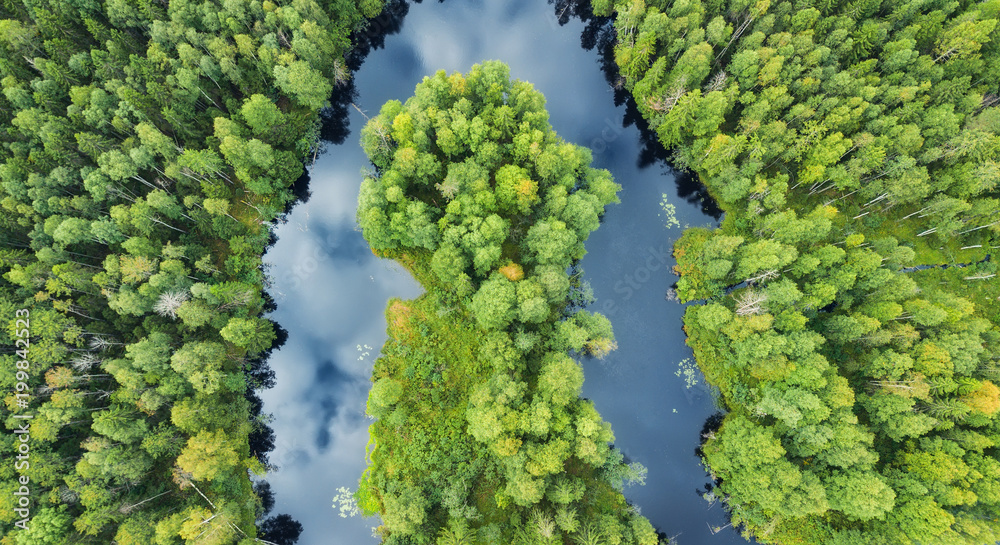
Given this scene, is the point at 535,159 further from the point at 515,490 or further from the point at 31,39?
the point at 31,39

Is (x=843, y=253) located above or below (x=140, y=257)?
below

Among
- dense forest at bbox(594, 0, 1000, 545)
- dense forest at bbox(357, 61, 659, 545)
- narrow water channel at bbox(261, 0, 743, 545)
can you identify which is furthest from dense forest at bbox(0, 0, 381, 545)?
dense forest at bbox(594, 0, 1000, 545)

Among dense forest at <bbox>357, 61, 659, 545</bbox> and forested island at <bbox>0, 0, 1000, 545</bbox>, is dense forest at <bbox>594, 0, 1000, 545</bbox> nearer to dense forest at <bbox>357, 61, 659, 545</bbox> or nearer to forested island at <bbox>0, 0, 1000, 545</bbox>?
forested island at <bbox>0, 0, 1000, 545</bbox>

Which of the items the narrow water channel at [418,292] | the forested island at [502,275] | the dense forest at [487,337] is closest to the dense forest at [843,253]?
the forested island at [502,275]

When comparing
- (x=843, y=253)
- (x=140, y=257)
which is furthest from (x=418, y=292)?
(x=843, y=253)

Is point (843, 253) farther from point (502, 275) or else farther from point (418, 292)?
point (418, 292)

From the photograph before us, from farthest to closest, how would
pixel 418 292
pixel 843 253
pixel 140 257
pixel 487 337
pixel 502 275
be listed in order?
pixel 418 292 < pixel 487 337 < pixel 502 275 < pixel 843 253 < pixel 140 257
